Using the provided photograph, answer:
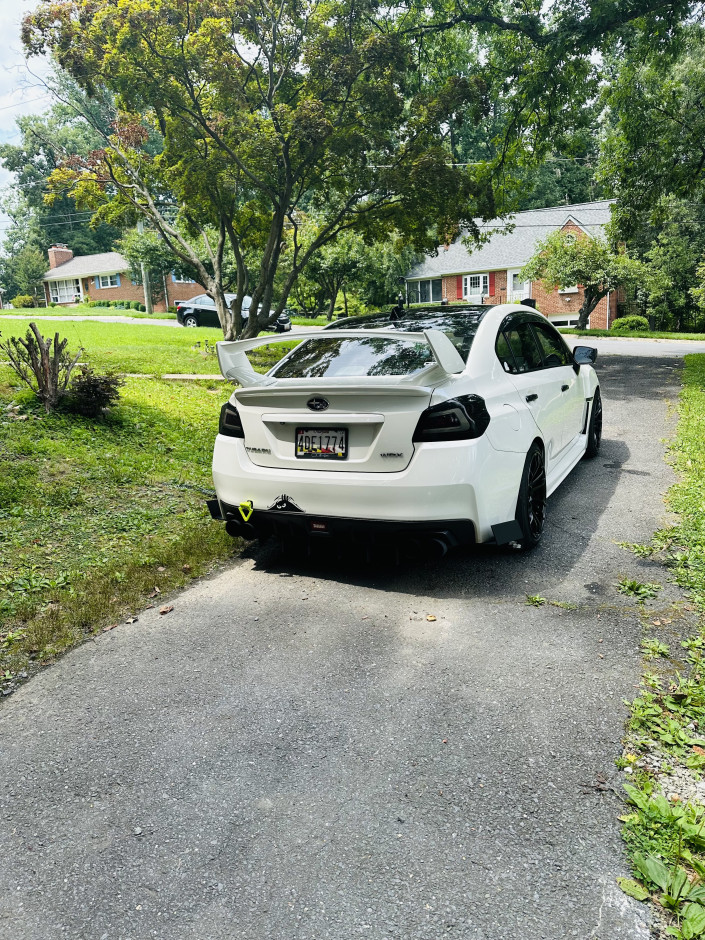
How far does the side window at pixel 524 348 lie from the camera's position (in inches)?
197

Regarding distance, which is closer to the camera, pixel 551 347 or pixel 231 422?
pixel 231 422

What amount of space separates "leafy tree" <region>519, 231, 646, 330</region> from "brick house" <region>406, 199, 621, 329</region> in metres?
9.74

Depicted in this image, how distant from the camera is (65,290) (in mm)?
63250

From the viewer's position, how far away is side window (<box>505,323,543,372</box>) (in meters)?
5.00

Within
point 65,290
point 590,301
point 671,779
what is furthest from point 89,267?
point 671,779

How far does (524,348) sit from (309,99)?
9.03m

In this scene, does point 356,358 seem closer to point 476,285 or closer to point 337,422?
point 337,422

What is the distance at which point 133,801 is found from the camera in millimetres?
2432

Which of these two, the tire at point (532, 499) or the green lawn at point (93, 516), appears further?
the tire at point (532, 499)

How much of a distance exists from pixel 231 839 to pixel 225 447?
2.76 m

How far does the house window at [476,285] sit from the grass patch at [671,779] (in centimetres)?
4383

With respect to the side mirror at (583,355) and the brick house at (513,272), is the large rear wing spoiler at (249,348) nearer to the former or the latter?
the side mirror at (583,355)

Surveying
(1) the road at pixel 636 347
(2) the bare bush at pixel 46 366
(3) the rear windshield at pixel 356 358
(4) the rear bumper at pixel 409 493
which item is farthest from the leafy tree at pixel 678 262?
(4) the rear bumper at pixel 409 493

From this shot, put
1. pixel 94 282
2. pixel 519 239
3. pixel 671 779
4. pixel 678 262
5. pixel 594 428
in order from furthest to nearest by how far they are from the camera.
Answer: pixel 94 282 < pixel 519 239 < pixel 678 262 < pixel 594 428 < pixel 671 779
